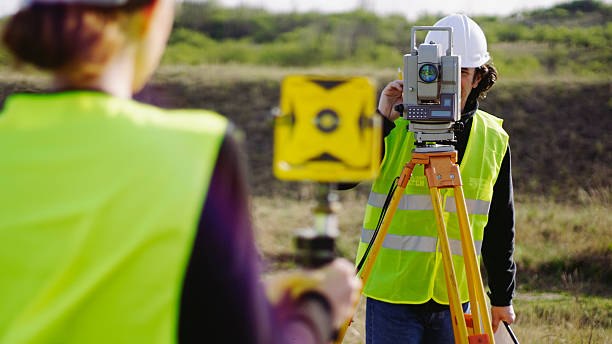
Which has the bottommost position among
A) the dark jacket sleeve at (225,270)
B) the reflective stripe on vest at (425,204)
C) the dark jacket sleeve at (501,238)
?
the dark jacket sleeve at (501,238)

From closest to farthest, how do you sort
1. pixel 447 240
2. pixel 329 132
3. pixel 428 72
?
pixel 329 132 < pixel 447 240 < pixel 428 72

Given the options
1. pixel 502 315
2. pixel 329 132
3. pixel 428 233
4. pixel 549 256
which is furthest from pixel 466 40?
pixel 549 256

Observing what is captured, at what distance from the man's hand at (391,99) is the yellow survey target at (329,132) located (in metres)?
1.84

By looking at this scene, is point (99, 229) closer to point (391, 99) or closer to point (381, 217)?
point (381, 217)

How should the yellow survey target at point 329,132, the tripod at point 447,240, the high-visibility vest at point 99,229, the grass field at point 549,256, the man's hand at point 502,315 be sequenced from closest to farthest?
the high-visibility vest at point 99,229, the yellow survey target at point 329,132, the tripod at point 447,240, the man's hand at point 502,315, the grass field at point 549,256

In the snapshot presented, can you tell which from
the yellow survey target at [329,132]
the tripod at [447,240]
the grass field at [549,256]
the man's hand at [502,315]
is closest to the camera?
the yellow survey target at [329,132]

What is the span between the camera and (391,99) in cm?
304

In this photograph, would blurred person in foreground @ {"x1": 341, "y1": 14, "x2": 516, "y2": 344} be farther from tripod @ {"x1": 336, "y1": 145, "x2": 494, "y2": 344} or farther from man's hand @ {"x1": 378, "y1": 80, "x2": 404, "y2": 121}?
tripod @ {"x1": 336, "y1": 145, "x2": 494, "y2": 344}

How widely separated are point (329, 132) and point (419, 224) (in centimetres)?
187

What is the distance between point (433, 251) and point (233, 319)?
82.3 inches

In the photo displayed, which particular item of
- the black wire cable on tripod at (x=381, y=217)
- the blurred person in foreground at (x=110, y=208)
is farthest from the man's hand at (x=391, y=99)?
the blurred person in foreground at (x=110, y=208)

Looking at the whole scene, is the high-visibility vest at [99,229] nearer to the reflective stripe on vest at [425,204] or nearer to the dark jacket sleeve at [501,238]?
the reflective stripe on vest at [425,204]

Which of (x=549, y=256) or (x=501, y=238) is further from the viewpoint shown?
(x=549, y=256)

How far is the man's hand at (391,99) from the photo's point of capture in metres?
3.02
